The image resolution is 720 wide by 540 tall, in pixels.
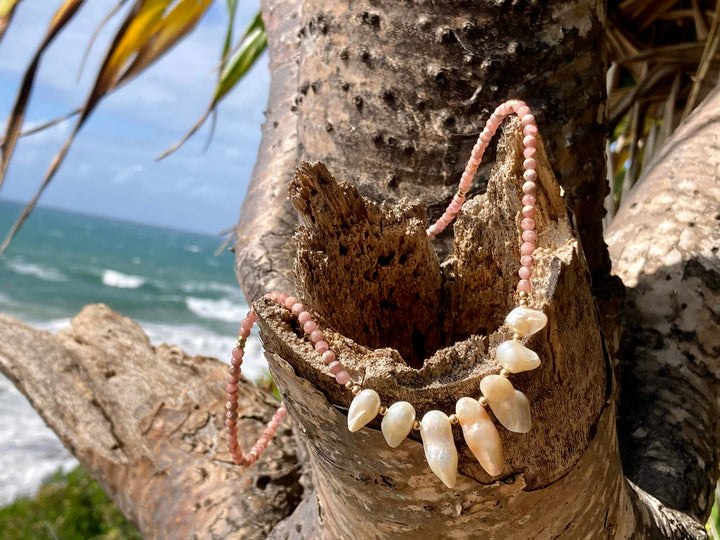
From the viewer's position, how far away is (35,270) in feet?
47.0

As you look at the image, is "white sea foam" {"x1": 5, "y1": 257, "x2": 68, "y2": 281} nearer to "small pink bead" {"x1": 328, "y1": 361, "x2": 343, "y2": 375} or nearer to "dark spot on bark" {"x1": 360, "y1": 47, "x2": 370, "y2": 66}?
"dark spot on bark" {"x1": 360, "y1": 47, "x2": 370, "y2": 66}

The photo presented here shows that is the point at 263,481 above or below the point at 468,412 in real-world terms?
below

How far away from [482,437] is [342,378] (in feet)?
0.34

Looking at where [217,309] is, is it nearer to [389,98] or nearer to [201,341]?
[201,341]

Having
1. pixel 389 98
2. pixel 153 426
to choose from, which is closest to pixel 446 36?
pixel 389 98

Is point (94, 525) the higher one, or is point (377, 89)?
point (377, 89)

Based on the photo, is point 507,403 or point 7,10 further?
point 7,10

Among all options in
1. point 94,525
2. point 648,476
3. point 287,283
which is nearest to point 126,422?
point 287,283

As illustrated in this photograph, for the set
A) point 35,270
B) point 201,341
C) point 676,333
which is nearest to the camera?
point 676,333

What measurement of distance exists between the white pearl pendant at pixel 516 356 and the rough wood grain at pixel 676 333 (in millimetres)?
402

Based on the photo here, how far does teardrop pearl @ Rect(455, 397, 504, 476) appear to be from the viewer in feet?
1.45

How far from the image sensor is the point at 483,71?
730 mm

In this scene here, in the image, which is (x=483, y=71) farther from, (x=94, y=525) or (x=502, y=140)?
(x=94, y=525)

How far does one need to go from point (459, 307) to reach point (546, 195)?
0.14 meters
